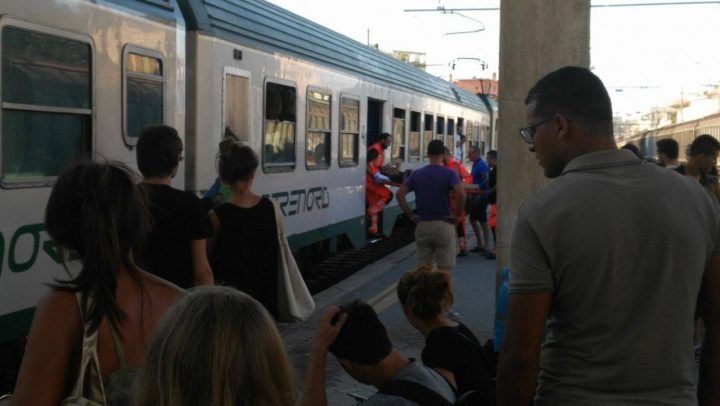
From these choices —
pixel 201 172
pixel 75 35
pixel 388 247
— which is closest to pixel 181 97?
pixel 201 172

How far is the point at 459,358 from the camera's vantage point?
3.84m

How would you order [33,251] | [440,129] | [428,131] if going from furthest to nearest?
[440,129]
[428,131]
[33,251]

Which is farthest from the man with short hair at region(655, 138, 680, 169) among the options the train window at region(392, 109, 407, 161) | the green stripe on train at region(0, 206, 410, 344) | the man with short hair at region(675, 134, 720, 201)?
the train window at region(392, 109, 407, 161)

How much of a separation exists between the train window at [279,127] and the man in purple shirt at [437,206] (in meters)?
1.65

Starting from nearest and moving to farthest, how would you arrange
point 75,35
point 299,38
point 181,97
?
point 75,35, point 181,97, point 299,38

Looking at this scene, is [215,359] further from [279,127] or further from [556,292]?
[279,127]

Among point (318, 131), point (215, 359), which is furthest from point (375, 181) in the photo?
point (215, 359)

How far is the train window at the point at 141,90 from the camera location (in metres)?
6.45

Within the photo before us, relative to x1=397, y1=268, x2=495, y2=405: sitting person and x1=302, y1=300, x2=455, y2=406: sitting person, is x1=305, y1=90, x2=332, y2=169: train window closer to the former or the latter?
x1=397, y1=268, x2=495, y2=405: sitting person

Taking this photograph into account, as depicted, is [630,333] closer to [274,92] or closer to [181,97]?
[181,97]

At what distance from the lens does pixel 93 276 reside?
93.1 inches

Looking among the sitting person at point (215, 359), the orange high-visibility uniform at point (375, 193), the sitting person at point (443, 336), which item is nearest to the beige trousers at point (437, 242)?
the sitting person at point (443, 336)

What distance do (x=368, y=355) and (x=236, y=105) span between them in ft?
19.7

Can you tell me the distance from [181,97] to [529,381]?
5.48 meters
